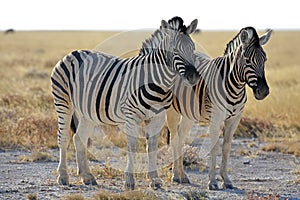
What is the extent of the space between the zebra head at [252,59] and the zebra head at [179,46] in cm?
68

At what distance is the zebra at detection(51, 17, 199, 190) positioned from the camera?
7281mm

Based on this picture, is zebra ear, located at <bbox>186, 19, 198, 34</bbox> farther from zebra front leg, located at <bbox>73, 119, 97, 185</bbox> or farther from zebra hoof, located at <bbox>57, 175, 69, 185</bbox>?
zebra hoof, located at <bbox>57, 175, 69, 185</bbox>

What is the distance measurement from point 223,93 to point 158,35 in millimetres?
1163

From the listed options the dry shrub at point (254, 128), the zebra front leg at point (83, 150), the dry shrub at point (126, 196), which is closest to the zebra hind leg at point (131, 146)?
the dry shrub at point (126, 196)

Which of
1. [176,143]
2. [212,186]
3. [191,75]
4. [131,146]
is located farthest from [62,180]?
[191,75]

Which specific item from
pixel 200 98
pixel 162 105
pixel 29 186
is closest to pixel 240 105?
pixel 200 98

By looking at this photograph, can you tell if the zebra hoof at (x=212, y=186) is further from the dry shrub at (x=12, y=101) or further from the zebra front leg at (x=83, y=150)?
the dry shrub at (x=12, y=101)

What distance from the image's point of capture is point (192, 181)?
27.7 feet

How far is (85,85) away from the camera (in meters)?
8.15

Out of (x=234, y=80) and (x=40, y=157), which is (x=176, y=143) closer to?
(x=234, y=80)

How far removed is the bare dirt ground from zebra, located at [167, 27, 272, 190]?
0.44m

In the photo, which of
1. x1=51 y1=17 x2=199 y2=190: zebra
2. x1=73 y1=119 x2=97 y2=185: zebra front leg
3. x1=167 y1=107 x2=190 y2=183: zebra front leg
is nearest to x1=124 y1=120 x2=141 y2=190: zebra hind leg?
x1=51 y1=17 x2=199 y2=190: zebra

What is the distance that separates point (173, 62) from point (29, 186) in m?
2.56

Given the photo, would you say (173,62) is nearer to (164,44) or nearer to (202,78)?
(164,44)
